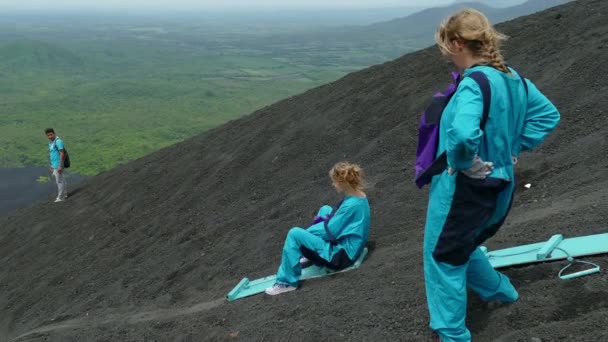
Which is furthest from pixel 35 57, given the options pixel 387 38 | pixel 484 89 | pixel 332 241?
pixel 484 89

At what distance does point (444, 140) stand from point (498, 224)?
62cm

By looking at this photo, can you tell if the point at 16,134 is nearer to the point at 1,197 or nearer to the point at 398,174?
the point at 1,197

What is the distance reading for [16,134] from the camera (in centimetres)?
4334

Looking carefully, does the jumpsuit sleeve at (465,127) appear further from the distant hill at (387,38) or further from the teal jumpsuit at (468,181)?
the distant hill at (387,38)

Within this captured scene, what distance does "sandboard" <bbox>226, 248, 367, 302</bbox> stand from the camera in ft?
17.5

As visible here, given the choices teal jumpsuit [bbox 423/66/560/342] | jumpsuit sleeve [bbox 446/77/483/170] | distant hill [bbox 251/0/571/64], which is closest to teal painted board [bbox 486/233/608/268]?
teal jumpsuit [bbox 423/66/560/342]

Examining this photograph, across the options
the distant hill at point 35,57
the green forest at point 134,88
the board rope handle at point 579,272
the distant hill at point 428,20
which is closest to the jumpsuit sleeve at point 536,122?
the board rope handle at point 579,272

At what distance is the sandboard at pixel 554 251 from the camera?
3.75m

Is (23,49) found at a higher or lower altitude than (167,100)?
higher

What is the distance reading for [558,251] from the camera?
383 cm

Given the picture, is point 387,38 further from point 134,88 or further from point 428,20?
point 134,88

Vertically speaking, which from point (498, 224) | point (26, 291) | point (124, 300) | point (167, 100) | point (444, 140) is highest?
point (444, 140)


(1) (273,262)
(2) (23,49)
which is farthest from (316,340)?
(2) (23,49)

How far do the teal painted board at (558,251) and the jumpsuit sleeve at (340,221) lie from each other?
1362 mm
